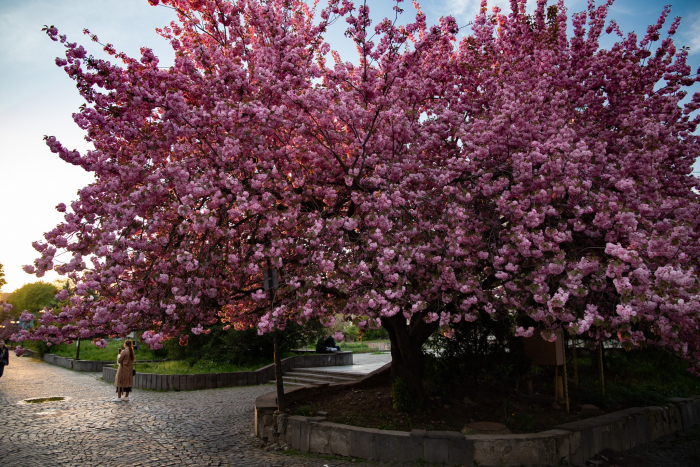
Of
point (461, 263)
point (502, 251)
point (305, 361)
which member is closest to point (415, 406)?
point (461, 263)

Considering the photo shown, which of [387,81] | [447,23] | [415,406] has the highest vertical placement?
[447,23]

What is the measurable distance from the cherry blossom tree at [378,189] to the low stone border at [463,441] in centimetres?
149

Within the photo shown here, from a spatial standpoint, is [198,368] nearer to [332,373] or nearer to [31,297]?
[332,373]

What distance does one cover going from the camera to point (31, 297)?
181 feet

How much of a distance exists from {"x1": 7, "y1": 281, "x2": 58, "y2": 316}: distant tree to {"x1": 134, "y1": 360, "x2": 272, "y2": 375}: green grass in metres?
43.1

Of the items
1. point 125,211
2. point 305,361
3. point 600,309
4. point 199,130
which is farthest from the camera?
point 305,361

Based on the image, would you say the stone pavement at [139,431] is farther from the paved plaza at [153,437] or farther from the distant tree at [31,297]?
the distant tree at [31,297]

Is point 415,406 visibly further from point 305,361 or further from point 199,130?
point 305,361

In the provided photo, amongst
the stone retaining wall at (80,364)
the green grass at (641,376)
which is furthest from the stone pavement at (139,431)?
the stone retaining wall at (80,364)

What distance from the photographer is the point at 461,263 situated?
5.96 m

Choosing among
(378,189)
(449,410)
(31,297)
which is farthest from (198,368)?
(31,297)

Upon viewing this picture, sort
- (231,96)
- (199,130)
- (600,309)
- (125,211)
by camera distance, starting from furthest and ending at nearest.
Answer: (231,96) → (199,130) → (600,309) → (125,211)

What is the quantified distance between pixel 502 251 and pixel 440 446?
274 centimetres

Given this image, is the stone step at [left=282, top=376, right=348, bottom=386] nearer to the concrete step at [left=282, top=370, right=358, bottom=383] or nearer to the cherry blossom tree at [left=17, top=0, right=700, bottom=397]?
the concrete step at [left=282, top=370, right=358, bottom=383]
